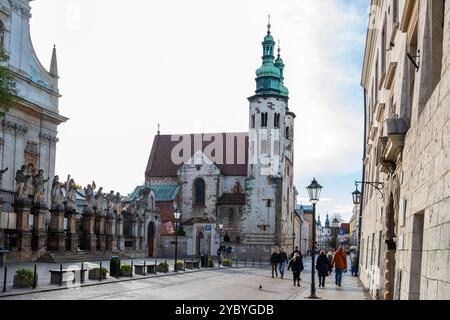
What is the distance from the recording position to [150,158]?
245 feet

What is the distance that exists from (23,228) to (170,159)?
133 ft

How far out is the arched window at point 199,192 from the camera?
226ft

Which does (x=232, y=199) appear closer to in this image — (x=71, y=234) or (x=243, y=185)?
(x=243, y=185)

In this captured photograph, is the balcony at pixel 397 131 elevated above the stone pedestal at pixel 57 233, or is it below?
above

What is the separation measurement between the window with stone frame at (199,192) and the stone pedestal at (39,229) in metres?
34.6

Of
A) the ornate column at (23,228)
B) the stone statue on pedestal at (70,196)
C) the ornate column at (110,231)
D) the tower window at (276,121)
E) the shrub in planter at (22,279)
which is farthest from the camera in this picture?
the tower window at (276,121)

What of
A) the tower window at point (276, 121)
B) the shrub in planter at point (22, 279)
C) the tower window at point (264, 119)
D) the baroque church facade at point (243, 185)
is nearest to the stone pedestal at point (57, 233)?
the shrub in planter at point (22, 279)

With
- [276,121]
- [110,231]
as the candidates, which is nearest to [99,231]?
[110,231]

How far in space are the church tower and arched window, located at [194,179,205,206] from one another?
6173 mm

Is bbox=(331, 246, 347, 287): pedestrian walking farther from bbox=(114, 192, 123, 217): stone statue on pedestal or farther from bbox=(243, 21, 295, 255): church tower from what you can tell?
bbox=(243, 21, 295, 255): church tower

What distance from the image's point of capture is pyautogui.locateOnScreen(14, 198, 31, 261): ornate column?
32.5 meters

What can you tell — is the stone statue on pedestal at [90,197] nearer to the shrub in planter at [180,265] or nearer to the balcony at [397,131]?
the shrub in planter at [180,265]

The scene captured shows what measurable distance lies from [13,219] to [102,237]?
38.0ft
